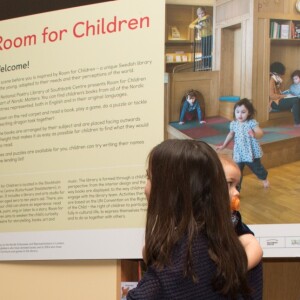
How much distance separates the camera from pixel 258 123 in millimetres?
2074

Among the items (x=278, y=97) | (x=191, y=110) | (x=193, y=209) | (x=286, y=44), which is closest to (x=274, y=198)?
(x=278, y=97)

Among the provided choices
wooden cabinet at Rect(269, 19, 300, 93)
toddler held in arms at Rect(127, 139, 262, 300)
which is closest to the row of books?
wooden cabinet at Rect(269, 19, 300, 93)

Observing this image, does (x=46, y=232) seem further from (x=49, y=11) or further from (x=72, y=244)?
(x=49, y=11)

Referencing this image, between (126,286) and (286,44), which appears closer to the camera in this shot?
(286,44)

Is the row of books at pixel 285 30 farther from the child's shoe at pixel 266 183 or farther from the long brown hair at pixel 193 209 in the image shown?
the long brown hair at pixel 193 209

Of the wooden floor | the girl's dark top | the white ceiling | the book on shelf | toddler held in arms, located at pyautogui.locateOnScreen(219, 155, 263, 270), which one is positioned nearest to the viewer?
the girl's dark top

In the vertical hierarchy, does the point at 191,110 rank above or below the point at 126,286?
above

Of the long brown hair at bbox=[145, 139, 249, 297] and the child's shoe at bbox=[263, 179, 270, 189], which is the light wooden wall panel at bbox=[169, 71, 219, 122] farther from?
the long brown hair at bbox=[145, 139, 249, 297]

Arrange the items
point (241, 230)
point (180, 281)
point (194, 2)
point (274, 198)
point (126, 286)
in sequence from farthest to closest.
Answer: point (126, 286), point (194, 2), point (274, 198), point (241, 230), point (180, 281)

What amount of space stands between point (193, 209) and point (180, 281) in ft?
0.60

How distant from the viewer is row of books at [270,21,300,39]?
6.66 feet

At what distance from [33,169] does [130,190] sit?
1.82ft

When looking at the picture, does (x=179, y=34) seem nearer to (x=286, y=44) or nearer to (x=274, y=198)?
(x=286, y=44)

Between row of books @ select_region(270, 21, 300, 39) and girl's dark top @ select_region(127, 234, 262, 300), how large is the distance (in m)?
1.26
